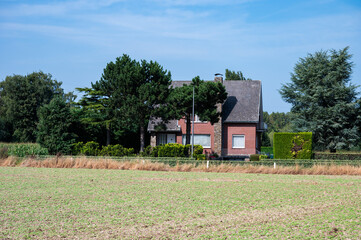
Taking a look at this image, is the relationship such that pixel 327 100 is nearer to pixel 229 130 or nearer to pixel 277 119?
pixel 229 130

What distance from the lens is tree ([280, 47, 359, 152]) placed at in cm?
3594

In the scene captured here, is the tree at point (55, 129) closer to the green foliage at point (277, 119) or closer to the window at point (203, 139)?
the window at point (203, 139)

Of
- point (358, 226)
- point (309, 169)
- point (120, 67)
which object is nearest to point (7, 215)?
point (358, 226)

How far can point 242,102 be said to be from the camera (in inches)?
1527

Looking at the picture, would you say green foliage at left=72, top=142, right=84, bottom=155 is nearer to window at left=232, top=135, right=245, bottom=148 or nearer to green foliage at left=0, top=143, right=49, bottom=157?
green foliage at left=0, top=143, right=49, bottom=157

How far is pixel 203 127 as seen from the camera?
124 feet

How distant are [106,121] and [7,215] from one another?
1153 inches

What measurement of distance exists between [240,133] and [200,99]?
7.31m

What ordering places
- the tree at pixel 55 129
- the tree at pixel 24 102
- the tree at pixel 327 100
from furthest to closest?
1. the tree at pixel 24 102
2. the tree at pixel 327 100
3. the tree at pixel 55 129

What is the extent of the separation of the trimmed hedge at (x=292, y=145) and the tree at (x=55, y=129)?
16224 millimetres

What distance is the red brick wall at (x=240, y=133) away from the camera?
36938mm

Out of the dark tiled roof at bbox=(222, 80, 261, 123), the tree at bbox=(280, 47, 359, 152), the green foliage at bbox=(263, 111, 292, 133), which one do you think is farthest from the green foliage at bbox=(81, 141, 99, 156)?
the green foliage at bbox=(263, 111, 292, 133)

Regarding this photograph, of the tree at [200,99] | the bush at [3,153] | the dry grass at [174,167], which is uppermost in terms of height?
the tree at [200,99]

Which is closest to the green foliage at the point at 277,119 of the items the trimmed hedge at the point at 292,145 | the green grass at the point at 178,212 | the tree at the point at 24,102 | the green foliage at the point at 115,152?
the tree at the point at 24,102
